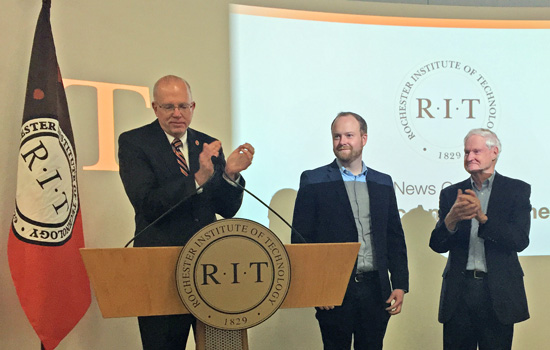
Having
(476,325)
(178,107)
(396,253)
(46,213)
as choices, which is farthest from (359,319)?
(46,213)

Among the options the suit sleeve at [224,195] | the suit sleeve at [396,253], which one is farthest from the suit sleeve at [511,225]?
the suit sleeve at [224,195]

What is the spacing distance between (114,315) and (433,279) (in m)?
2.58

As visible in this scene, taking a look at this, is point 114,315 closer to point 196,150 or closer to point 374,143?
point 196,150

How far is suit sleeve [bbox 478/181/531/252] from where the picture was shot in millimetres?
3043

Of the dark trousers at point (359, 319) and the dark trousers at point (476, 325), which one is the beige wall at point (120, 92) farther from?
the dark trousers at point (359, 319)

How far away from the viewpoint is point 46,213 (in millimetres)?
2537

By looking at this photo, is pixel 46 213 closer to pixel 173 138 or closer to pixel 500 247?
pixel 173 138

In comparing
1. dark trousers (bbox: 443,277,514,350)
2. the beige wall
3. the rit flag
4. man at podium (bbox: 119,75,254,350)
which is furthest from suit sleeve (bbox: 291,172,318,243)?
the rit flag

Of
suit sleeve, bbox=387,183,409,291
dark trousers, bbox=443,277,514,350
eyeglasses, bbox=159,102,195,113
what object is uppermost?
eyeglasses, bbox=159,102,195,113

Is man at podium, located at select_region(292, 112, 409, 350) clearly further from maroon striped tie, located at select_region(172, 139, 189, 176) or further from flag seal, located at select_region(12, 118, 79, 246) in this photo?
flag seal, located at select_region(12, 118, 79, 246)

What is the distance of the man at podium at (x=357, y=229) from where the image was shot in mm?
2852

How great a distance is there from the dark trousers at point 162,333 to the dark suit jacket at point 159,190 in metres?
0.33

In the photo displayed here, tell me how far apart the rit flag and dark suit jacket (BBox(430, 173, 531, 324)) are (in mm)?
2013

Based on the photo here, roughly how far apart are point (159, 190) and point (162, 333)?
1.93ft
